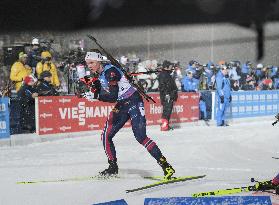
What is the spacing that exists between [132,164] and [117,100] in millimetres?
1899

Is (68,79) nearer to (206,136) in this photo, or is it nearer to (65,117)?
(65,117)

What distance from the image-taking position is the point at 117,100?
6906 millimetres

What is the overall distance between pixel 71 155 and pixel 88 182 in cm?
274

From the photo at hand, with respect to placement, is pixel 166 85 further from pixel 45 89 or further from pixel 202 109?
pixel 45 89

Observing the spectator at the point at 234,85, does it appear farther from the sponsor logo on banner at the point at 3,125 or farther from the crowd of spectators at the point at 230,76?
the sponsor logo on banner at the point at 3,125

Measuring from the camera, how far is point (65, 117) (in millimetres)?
12008

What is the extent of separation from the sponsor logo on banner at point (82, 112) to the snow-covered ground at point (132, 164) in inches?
20.4

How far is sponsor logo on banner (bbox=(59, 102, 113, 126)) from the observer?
12023 mm

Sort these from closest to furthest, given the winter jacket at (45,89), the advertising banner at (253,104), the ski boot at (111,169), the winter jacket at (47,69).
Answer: the ski boot at (111,169) → the winter jacket at (45,89) → the winter jacket at (47,69) → the advertising banner at (253,104)

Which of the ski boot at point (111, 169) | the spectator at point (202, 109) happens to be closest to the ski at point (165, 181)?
the ski boot at point (111, 169)

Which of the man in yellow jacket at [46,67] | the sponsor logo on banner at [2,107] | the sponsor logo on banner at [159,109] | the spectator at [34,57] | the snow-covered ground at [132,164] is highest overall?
the spectator at [34,57]

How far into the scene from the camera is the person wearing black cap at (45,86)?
38.5 feet

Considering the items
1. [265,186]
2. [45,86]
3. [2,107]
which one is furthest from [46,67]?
[265,186]

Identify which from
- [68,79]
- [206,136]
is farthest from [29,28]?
[206,136]
